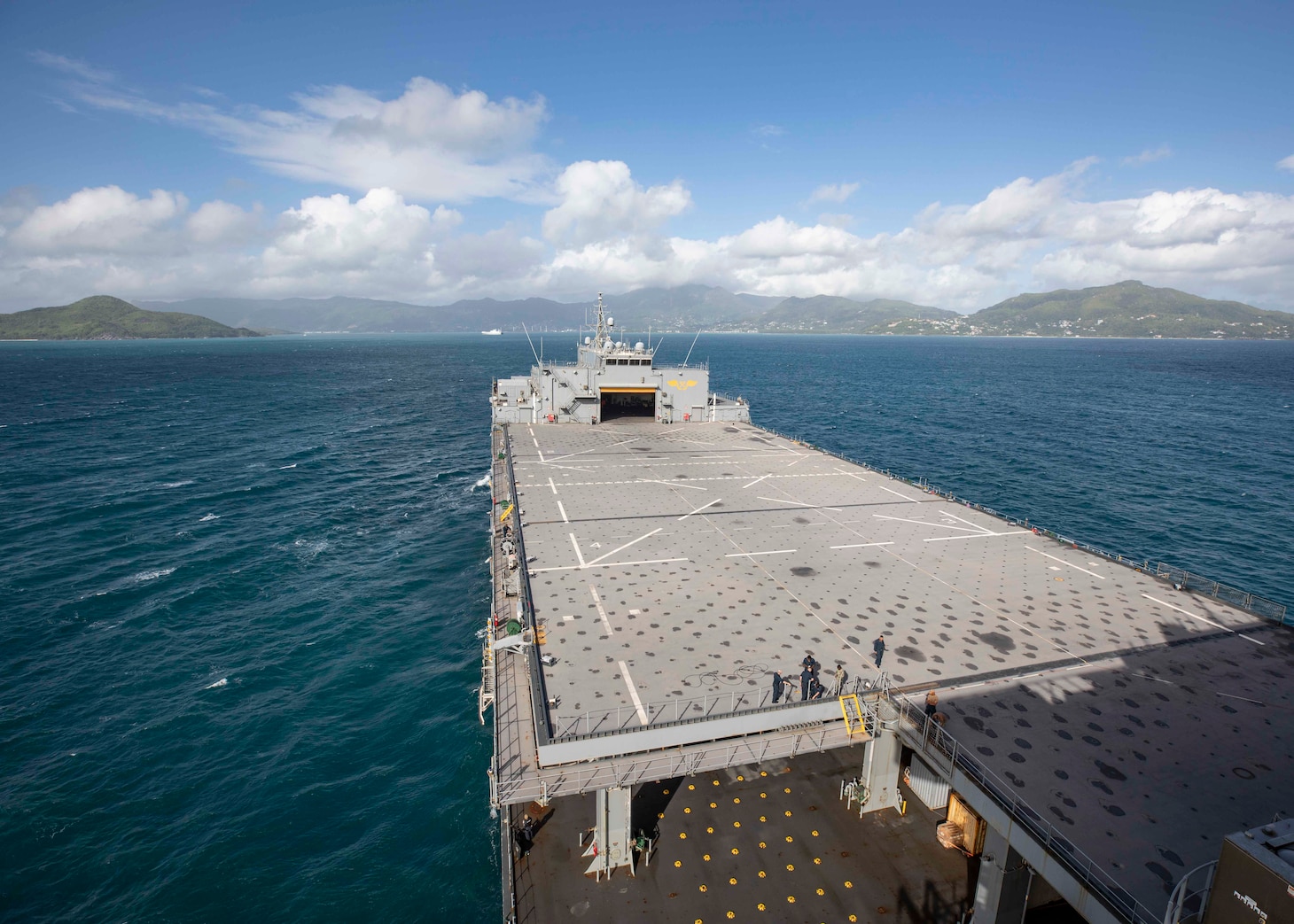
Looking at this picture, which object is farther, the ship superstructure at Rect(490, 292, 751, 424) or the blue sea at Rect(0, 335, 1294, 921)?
the ship superstructure at Rect(490, 292, 751, 424)

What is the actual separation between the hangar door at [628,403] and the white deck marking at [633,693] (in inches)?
1716

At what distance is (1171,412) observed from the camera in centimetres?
9675

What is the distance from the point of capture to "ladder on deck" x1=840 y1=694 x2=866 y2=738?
53.5 ft

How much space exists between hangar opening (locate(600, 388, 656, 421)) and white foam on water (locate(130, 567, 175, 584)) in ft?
122

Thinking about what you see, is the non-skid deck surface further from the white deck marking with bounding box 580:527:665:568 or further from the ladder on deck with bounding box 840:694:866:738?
the ladder on deck with bounding box 840:694:866:738

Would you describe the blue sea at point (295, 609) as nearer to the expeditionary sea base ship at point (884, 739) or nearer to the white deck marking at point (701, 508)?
the expeditionary sea base ship at point (884, 739)

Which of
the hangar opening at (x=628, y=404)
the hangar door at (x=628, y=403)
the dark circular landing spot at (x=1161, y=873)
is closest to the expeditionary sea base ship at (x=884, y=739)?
the dark circular landing spot at (x=1161, y=873)

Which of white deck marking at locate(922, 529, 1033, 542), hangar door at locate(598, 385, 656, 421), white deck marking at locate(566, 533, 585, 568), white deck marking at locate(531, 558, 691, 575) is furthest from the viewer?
hangar door at locate(598, 385, 656, 421)

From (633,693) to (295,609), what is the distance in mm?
25937

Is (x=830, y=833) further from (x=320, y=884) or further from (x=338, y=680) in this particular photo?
(x=338, y=680)

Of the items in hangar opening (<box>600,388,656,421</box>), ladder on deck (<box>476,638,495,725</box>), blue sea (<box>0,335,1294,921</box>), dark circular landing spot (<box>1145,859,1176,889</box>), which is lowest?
blue sea (<box>0,335,1294,921</box>)

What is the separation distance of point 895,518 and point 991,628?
40.1ft

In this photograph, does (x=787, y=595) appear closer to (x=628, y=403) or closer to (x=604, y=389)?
(x=604, y=389)

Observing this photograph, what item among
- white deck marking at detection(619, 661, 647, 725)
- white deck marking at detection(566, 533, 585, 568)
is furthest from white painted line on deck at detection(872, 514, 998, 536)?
white deck marking at detection(619, 661, 647, 725)
